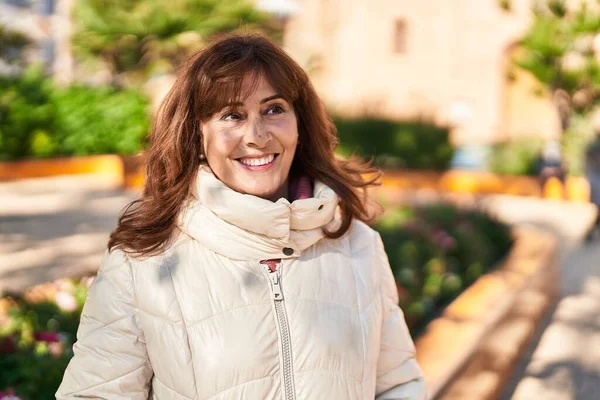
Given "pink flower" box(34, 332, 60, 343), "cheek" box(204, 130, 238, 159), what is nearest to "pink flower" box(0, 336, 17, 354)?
"pink flower" box(34, 332, 60, 343)

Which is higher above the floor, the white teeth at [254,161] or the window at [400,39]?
the window at [400,39]

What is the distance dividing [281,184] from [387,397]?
61 cm

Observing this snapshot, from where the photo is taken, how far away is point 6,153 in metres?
13.9

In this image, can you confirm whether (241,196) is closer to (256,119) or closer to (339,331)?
(256,119)

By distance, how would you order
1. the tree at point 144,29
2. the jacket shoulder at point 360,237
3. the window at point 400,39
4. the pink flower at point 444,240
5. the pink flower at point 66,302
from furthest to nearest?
the window at point 400,39
the tree at point 144,29
the pink flower at point 444,240
the pink flower at point 66,302
the jacket shoulder at point 360,237

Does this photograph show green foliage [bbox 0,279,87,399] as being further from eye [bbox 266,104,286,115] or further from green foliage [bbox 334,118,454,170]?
green foliage [bbox 334,118,454,170]

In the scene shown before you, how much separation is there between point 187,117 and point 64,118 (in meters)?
14.4

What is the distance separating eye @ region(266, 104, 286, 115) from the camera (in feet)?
6.09

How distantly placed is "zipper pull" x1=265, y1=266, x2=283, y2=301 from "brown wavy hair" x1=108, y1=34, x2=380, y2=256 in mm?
215

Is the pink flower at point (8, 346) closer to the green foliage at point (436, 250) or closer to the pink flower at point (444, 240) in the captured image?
the green foliage at point (436, 250)

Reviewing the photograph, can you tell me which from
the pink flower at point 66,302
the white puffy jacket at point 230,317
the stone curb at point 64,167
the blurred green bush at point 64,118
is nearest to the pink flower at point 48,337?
the pink flower at point 66,302

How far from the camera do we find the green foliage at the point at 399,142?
674 inches

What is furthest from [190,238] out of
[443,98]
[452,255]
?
[443,98]

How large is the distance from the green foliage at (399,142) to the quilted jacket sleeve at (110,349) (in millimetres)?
15226
